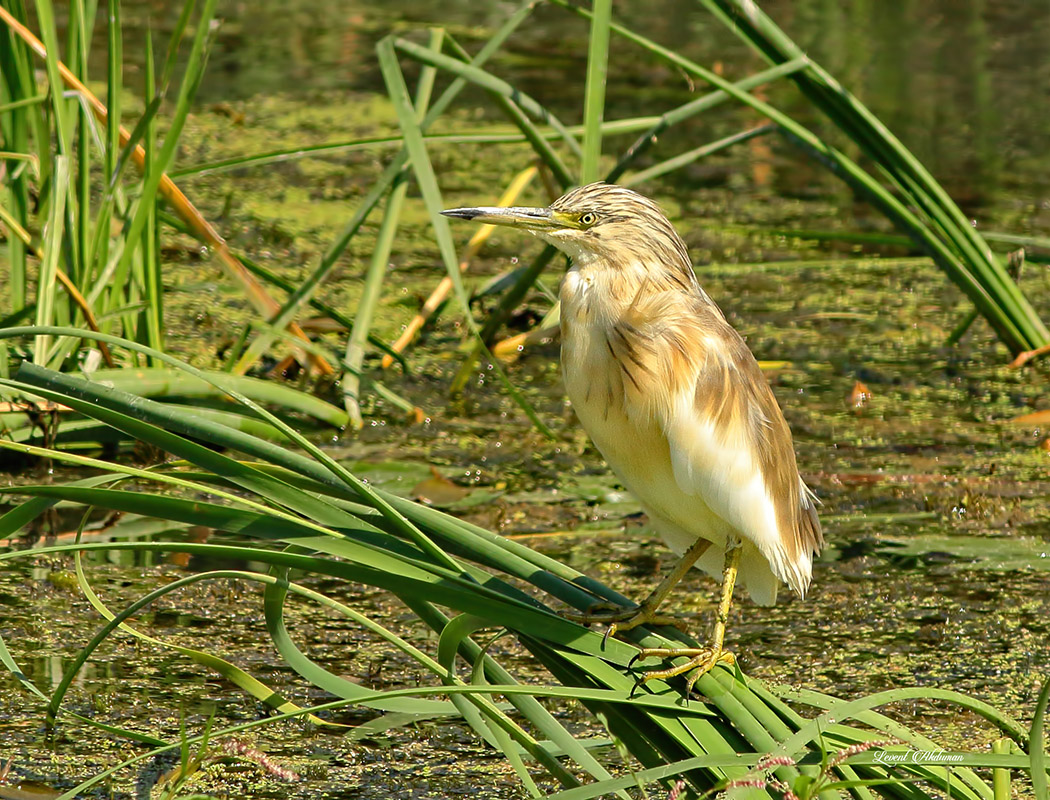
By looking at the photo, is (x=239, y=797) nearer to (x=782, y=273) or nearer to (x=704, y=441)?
(x=704, y=441)

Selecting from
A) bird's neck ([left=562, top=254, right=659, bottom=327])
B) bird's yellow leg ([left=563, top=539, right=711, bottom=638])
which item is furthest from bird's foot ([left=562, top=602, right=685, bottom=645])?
bird's neck ([left=562, top=254, right=659, bottom=327])

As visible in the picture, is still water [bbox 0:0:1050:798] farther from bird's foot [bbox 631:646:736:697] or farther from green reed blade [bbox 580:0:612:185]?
green reed blade [bbox 580:0:612:185]

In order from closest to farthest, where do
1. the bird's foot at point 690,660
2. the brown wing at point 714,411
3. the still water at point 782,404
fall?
the bird's foot at point 690,660
the brown wing at point 714,411
the still water at point 782,404

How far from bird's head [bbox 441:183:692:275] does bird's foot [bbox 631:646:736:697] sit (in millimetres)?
604

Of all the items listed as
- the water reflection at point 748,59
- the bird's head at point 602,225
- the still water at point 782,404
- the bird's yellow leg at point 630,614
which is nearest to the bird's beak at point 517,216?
the bird's head at point 602,225

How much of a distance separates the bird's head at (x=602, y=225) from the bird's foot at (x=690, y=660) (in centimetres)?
60

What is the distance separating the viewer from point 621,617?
2.10 metres

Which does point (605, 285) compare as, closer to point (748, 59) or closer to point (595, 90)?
point (595, 90)

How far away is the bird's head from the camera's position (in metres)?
2.22

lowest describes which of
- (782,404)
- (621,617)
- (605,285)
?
(782,404)

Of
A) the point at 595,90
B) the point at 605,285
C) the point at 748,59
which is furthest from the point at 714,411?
the point at 748,59

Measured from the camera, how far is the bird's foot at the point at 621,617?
2.07 m

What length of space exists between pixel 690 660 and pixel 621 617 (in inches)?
6.7

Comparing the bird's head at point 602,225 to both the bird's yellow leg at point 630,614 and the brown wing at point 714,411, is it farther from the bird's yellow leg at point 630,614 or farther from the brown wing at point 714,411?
the bird's yellow leg at point 630,614
